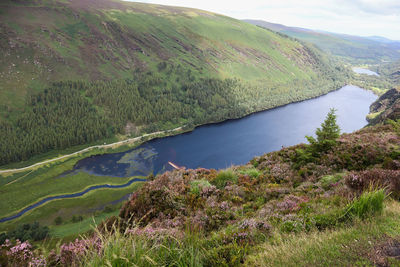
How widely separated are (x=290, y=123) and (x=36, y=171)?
479ft

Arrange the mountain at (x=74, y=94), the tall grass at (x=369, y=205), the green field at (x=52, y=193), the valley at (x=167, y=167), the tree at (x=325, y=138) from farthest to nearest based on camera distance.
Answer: the mountain at (x=74, y=94) < the green field at (x=52, y=193) < the tree at (x=325, y=138) < the tall grass at (x=369, y=205) < the valley at (x=167, y=167)

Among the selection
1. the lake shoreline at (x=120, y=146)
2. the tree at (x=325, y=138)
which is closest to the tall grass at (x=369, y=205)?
the tree at (x=325, y=138)

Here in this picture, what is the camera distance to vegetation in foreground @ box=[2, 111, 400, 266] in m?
4.74

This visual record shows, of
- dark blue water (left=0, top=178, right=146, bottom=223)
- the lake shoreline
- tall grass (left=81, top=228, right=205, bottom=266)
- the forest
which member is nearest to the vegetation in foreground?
tall grass (left=81, top=228, right=205, bottom=266)

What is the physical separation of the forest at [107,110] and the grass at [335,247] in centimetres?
13011

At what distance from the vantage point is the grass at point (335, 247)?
15.9ft

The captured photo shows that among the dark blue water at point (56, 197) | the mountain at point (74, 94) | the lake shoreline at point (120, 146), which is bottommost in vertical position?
the dark blue water at point (56, 197)

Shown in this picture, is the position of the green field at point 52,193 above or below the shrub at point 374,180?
below

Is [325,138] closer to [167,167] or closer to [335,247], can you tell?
[335,247]

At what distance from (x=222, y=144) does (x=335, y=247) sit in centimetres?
11806

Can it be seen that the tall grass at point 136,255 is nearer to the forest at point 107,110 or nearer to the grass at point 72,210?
the grass at point 72,210

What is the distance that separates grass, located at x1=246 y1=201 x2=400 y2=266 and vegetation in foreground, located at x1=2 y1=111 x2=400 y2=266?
0.02 meters

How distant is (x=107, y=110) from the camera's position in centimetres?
14950

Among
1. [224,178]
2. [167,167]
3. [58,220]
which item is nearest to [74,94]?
[167,167]
